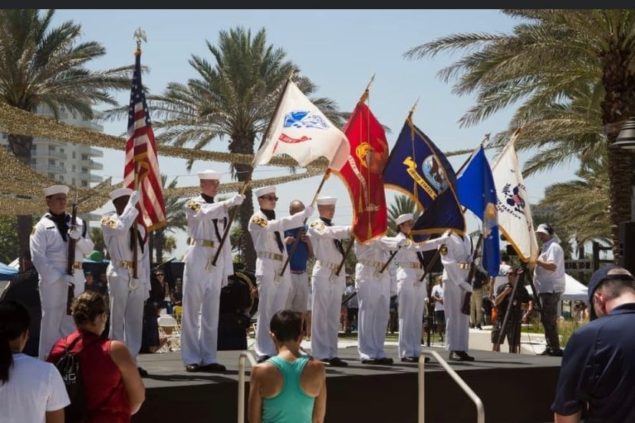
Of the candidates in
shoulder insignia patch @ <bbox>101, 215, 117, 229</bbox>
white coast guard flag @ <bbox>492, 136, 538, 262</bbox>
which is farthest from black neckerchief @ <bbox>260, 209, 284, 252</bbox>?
white coast guard flag @ <bbox>492, 136, 538, 262</bbox>

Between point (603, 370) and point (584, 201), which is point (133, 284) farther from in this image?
point (584, 201)

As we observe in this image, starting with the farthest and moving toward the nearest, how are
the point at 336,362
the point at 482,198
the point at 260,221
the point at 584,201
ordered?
the point at 584,201, the point at 482,198, the point at 336,362, the point at 260,221

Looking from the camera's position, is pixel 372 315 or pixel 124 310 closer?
pixel 124 310

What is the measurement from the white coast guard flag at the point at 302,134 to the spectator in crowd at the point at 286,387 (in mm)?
5644

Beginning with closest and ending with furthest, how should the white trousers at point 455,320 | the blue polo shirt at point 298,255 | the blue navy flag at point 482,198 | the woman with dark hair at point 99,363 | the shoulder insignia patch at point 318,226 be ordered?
the woman with dark hair at point 99,363
the shoulder insignia patch at point 318,226
the blue polo shirt at point 298,255
the white trousers at point 455,320
the blue navy flag at point 482,198

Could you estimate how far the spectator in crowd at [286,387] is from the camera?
6000 millimetres

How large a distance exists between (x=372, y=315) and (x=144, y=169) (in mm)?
3589

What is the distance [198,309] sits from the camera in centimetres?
1098

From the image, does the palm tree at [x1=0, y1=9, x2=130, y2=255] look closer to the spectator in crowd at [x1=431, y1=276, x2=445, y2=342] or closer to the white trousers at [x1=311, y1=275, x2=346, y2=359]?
the spectator in crowd at [x1=431, y1=276, x2=445, y2=342]

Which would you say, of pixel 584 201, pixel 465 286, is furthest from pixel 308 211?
pixel 584 201

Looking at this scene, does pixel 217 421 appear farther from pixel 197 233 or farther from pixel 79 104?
pixel 79 104

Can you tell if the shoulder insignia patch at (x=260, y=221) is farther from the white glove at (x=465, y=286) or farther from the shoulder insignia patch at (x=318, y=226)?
the white glove at (x=465, y=286)

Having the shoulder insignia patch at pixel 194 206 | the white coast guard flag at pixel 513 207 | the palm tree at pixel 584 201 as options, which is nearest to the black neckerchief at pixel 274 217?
the shoulder insignia patch at pixel 194 206

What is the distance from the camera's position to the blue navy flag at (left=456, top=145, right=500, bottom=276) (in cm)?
1425
